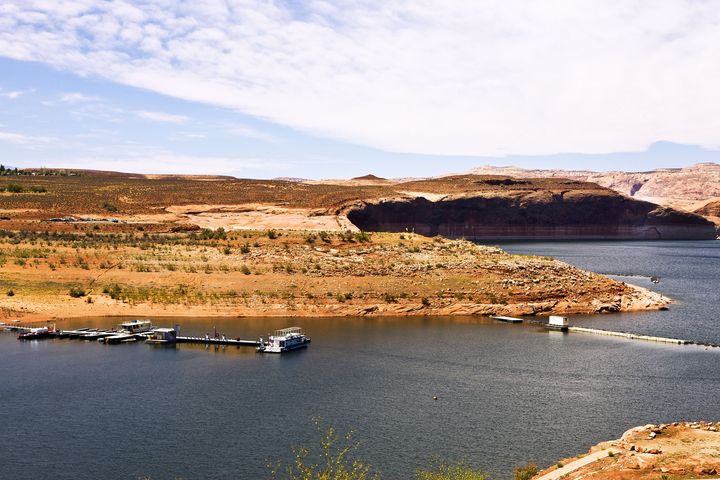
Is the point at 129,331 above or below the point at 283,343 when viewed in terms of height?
below

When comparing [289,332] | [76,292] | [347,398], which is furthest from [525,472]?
[76,292]

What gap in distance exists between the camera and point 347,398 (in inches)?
1703

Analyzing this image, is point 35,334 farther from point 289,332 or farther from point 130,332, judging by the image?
point 289,332

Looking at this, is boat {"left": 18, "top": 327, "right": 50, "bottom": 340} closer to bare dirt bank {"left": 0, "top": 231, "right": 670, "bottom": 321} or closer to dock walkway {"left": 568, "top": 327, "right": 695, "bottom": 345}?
bare dirt bank {"left": 0, "top": 231, "right": 670, "bottom": 321}

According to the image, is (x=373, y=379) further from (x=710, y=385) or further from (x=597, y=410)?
(x=710, y=385)

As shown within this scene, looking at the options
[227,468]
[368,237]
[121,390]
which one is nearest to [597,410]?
[227,468]

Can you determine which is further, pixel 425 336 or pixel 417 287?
pixel 417 287

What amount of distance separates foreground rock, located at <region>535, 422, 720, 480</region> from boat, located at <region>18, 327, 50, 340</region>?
48.1m

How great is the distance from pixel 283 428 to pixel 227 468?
5622 millimetres

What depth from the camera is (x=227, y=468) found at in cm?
3266

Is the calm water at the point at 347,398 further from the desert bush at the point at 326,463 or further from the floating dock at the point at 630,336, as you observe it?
the floating dock at the point at 630,336

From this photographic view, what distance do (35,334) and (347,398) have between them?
33.7 metres

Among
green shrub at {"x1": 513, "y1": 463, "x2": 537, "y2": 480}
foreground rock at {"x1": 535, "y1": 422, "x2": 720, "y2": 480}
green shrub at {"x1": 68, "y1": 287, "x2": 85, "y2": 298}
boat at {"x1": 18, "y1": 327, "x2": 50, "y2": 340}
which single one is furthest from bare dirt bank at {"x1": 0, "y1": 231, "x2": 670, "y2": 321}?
green shrub at {"x1": 513, "y1": 463, "x2": 537, "y2": 480}

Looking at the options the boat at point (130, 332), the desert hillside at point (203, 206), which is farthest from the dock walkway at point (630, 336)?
the desert hillside at point (203, 206)
